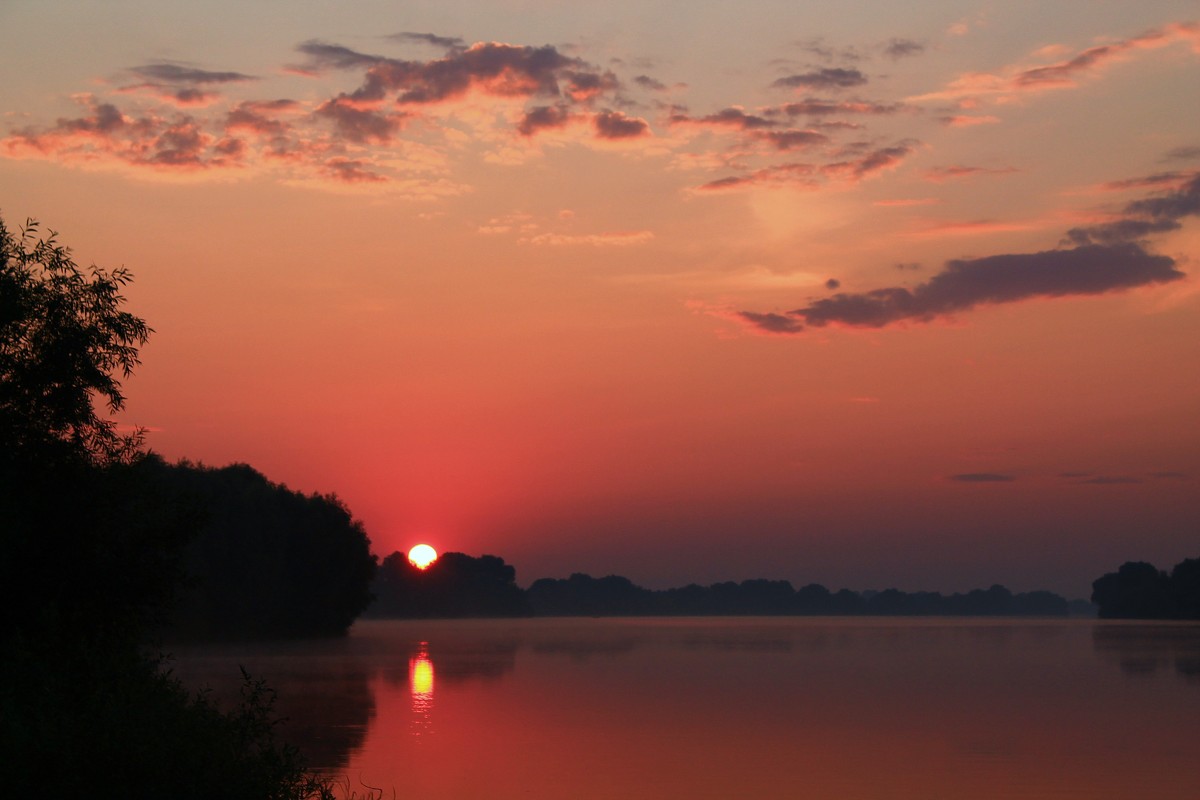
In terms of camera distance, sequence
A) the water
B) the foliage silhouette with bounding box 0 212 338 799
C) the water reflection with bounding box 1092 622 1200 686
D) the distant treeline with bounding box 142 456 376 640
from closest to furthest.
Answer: the foliage silhouette with bounding box 0 212 338 799 → the water → the water reflection with bounding box 1092 622 1200 686 → the distant treeline with bounding box 142 456 376 640

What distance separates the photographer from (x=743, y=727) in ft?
131

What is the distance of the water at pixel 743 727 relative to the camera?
28922 mm

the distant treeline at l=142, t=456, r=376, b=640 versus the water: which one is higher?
the distant treeline at l=142, t=456, r=376, b=640

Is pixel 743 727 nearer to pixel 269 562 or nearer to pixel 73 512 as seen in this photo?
pixel 73 512

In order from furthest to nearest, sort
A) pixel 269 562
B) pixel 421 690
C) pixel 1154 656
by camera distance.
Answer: pixel 269 562, pixel 1154 656, pixel 421 690

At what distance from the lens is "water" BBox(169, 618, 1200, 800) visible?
28922 mm

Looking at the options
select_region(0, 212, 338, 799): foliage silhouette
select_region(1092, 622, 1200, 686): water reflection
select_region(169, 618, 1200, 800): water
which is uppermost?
select_region(0, 212, 338, 799): foliage silhouette

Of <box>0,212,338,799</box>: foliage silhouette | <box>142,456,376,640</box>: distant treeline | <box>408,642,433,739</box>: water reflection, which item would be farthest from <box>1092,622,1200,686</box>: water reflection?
<box>142,456,376,640</box>: distant treeline

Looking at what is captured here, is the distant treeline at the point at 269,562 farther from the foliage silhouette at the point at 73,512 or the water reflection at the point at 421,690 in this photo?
the foliage silhouette at the point at 73,512

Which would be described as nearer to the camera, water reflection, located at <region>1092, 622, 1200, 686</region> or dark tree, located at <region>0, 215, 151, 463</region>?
dark tree, located at <region>0, 215, 151, 463</region>

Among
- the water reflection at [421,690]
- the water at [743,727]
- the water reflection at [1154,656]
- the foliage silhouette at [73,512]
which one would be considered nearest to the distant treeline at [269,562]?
the water reflection at [421,690]

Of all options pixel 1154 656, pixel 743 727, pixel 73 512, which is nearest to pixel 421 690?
pixel 743 727

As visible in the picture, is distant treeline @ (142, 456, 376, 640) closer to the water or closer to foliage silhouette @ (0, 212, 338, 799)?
the water

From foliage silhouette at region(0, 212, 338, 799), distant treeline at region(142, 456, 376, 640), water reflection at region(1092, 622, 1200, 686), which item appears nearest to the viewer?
foliage silhouette at region(0, 212, 338, 799)
